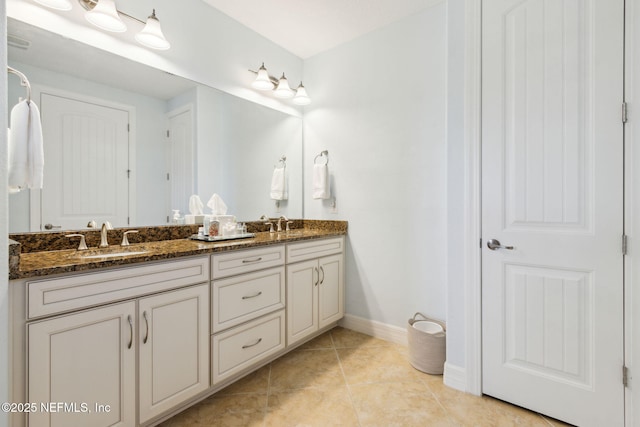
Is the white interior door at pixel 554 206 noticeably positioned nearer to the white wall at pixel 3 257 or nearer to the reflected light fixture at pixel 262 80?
the reflected light fixture at pixel 262 80

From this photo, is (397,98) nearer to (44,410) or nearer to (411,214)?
(411,214)

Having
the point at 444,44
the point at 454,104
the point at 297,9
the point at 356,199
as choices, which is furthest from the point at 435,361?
the point at 297,9

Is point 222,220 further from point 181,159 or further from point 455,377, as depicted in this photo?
point 455,377

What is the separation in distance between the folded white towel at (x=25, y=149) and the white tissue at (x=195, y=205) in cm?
98

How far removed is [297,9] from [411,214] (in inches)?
71.7

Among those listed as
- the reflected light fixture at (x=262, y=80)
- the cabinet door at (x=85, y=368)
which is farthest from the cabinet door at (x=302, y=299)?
the reflected light fixture at (x=262, y=80)

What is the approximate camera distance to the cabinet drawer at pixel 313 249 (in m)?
2.18

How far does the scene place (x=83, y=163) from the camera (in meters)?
1.66

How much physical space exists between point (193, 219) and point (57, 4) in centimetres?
133

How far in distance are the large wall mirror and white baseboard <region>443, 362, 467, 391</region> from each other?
6.08ft

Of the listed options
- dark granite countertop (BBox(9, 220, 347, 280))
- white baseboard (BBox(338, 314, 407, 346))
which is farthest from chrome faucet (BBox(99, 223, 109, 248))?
white baseboard (BBox(338, 314, 407, 346))

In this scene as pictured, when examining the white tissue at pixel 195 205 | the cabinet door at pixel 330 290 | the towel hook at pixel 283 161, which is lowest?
the cabinet door at pixel 330 290

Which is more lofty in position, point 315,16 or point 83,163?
point 315,16

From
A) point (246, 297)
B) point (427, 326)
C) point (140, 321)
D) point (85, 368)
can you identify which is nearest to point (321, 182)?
point (246, 297)
